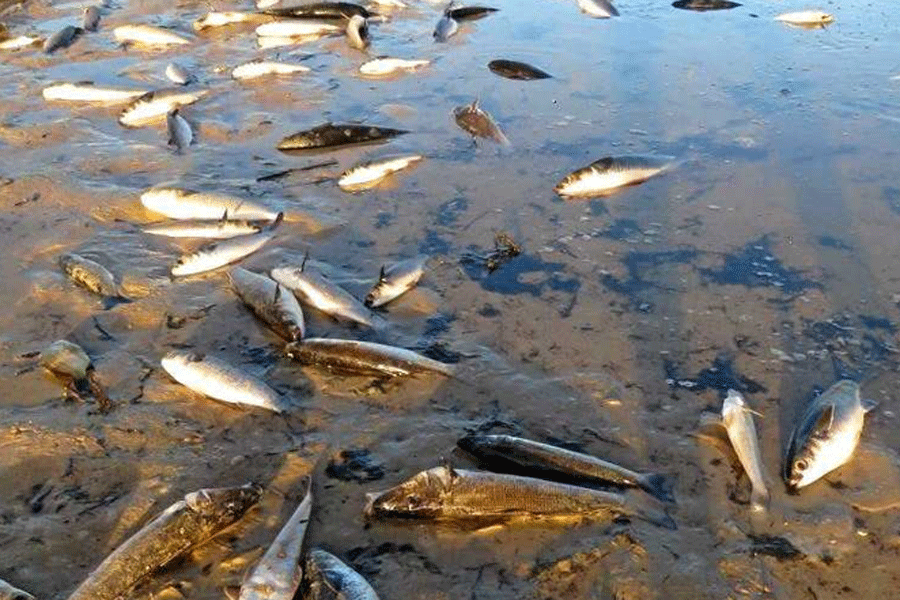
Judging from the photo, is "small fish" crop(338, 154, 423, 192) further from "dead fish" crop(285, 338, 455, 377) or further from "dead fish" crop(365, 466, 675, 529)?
"dead fish" crop(365, 466, 675, 529)

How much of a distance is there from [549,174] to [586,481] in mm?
3978

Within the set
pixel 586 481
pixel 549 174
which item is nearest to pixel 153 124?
pixel 549 174

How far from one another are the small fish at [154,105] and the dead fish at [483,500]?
20.8 ft

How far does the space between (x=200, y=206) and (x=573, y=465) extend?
13.7 ft

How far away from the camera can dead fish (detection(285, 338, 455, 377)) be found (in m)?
4.99

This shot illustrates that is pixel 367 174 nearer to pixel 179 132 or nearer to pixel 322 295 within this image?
pixel 322 295

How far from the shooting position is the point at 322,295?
5633 millimetres

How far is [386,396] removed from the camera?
4891mm

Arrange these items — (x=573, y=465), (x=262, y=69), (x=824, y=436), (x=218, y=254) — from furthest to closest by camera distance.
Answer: (x=262, y=69)
(x=218, y=254)
(x=824, y=436)
(x=573, y=465)

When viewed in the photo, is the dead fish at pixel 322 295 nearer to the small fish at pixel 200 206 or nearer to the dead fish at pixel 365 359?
the dead fish at pixel 365 359

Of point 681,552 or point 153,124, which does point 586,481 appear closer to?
point 681,552

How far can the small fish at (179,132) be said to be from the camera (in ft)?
26.7

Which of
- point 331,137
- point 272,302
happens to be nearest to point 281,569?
point 272,302

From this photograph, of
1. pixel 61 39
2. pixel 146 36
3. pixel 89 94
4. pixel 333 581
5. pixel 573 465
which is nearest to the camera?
pixel 333 581
